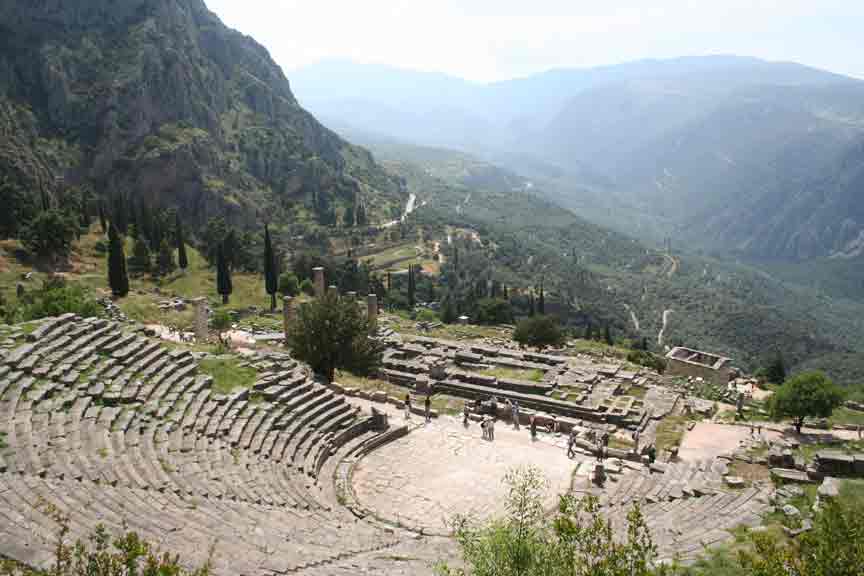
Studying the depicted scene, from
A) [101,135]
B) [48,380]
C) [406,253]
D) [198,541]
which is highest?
[101,135]

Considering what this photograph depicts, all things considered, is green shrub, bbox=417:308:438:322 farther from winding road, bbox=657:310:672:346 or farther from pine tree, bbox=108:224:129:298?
winding road, bbox=657:310:672:346

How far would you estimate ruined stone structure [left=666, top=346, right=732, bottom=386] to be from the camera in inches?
1732

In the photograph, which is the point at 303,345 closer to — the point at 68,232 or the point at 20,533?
the point at 20,533

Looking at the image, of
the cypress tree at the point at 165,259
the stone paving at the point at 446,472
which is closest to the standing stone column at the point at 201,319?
the stone paving at the point at 446,472

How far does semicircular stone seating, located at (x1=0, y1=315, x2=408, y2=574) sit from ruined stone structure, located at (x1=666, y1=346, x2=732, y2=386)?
27914 millimetres

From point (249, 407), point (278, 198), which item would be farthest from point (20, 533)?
point (278, 198)

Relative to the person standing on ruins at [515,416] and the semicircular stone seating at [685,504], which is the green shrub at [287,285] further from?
the semicircular stone seating at [685,504]

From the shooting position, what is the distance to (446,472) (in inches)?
928

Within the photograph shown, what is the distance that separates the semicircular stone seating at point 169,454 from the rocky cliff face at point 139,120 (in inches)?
2900

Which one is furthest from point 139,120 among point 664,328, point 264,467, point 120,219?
point 264,467

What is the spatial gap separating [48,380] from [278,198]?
113945 mm

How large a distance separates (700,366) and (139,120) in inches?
4099

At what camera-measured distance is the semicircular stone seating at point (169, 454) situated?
13041mm

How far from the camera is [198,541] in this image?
13188 mm
